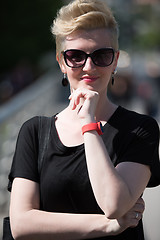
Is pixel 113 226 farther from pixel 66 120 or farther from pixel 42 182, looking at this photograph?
pixel 66 120

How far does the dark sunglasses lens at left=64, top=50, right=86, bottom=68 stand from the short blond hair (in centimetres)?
10

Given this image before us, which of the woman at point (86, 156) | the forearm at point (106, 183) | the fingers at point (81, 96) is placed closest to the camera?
the forearm at point (106, 183)

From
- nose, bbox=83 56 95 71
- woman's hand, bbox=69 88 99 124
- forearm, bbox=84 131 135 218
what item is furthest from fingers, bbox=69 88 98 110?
forearm, bbox=84 131 135 218

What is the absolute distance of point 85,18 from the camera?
8.07 ft

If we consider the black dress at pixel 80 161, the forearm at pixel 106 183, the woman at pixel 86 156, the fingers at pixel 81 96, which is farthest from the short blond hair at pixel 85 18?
the forearm at pixel 106 183

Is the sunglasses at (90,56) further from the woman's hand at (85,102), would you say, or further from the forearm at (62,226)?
Result: the forearm at (62,226)

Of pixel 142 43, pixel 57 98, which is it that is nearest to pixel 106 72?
pixel 57 98

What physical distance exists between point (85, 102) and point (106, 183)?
45cm

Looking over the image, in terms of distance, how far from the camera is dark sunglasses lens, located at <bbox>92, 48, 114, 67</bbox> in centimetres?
248

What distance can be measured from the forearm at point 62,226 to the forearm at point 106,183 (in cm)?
11

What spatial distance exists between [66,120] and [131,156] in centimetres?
45

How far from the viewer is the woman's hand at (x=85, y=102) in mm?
2418

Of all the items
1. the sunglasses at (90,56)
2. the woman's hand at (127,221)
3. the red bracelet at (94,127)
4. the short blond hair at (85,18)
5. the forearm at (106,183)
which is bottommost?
the woman's hand at (127,221)

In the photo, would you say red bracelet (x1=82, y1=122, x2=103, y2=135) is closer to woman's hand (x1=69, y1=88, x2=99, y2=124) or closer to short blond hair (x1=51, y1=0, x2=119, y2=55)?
woman's hand (x1=69, y1=88, x2=99, y2=124)
